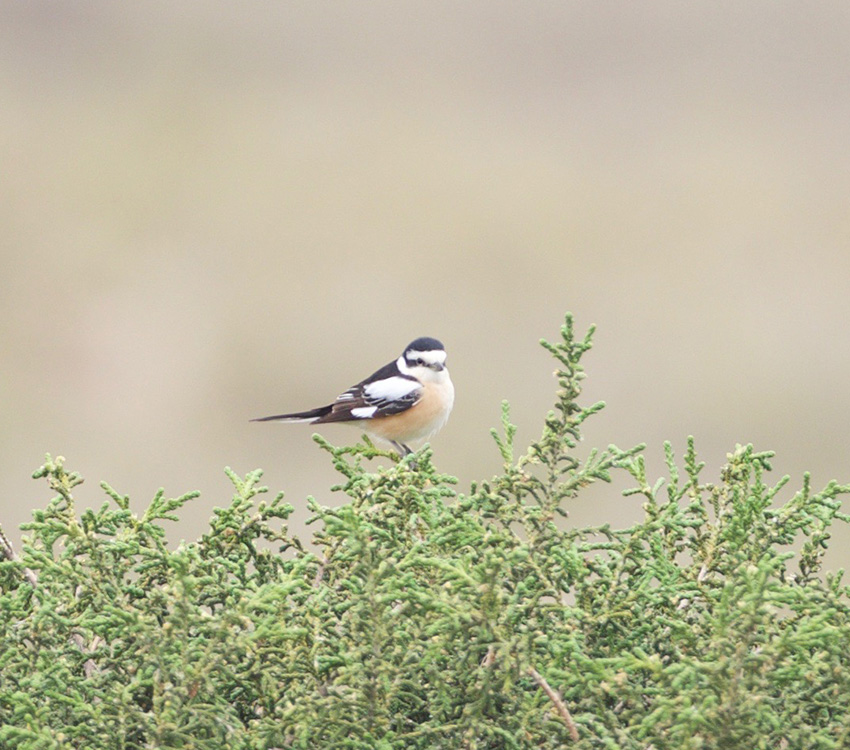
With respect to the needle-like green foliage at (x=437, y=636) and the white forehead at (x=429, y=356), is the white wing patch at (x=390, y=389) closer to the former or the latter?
the white forehead at (x=429, y=356)

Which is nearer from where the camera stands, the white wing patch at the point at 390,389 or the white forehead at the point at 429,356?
the white wing patch at the point at 390,389

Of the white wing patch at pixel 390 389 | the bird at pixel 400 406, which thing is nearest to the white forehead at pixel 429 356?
the bird at pixel 400 406

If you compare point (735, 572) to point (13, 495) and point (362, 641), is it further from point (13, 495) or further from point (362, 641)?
point (13, 495)

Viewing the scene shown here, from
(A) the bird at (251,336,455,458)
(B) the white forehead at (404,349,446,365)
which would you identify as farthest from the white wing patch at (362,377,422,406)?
(B) the white forehead at (404,349,446,365)

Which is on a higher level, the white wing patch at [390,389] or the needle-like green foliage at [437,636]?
the white wing patch at [390,389]

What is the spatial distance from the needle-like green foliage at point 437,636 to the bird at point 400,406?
13.2ft

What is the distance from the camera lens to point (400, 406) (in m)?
7.03

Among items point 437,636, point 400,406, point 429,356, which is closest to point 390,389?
point 400,406

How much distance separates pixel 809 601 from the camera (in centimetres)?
254

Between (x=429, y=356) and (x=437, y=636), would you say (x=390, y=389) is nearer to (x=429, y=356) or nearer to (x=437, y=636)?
(x=429, y=356)

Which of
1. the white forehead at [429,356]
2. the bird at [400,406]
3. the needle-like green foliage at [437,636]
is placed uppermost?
the white forehead at [429,356]

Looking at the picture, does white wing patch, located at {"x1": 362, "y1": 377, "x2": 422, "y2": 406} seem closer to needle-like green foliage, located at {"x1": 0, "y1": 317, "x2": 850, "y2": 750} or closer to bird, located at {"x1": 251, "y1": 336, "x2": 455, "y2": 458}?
bird, located at {"x1": 251, "y1": 336, "x2": 455, "y2": 458}

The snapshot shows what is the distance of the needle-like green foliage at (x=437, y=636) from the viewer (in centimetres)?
242

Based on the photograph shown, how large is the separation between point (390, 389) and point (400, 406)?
0.11 metres
